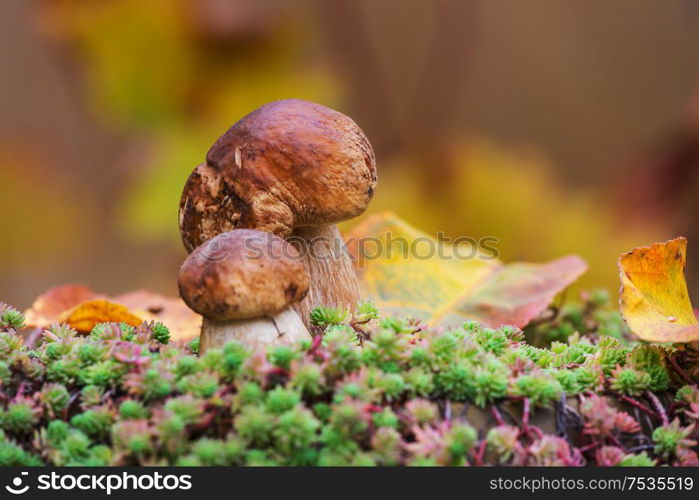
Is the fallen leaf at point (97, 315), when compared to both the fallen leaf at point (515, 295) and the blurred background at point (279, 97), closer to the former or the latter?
the fallen leaf at point (515, 295)

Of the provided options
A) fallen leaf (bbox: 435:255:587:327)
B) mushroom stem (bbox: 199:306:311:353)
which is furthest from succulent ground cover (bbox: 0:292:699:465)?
fallen leaf (bbox: 435:255:587:327)

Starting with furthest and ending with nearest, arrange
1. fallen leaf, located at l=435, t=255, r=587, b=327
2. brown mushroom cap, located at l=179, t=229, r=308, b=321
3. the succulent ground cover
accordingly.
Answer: fallen leaf, located at l=435, t=255, r=587, b=327 < brown mushroom cap, located at l=179, t=229, r=308, b=321 < the succulent ground cover

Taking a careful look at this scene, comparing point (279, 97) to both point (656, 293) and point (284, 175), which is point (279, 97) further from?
point (656, 293)

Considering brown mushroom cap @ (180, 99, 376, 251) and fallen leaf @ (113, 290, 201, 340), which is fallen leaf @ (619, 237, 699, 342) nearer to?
brown mushroom cap @ (180, 99, 376, 251)

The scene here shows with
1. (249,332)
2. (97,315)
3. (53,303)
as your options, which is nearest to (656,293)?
(249,332)

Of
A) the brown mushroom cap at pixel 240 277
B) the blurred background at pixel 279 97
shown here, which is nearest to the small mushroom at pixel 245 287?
the brown mushroom cap at pixel 240 277

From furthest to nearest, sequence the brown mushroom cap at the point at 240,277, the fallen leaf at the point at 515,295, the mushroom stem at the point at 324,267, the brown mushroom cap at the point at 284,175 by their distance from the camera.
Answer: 1. the fallen leaf at the point at 515,295
2. the mushroom stem at the point at 324,267
3. the brown mushroom cap at the point at 284,175
4. the brown mushroom cap at the point at 240,277

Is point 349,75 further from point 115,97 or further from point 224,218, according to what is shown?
point 224,218
